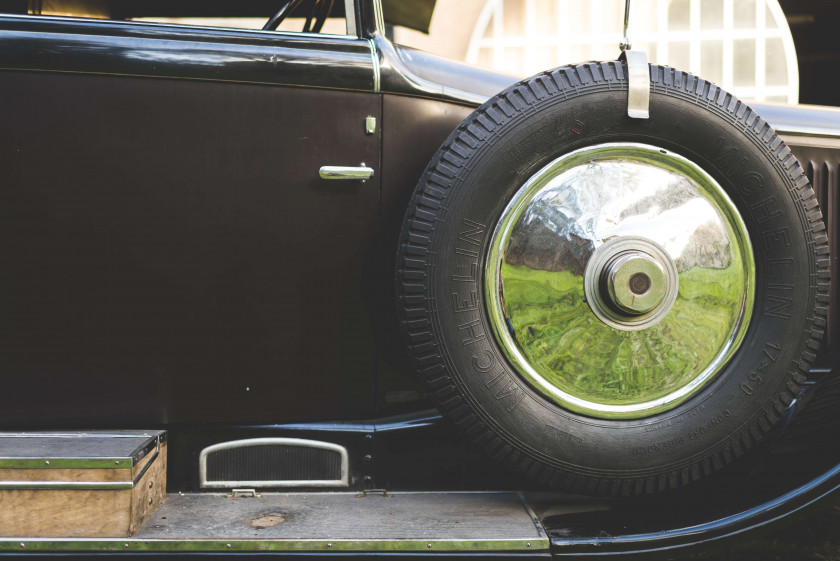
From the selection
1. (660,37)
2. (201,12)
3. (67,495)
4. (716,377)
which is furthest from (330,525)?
(660,37)

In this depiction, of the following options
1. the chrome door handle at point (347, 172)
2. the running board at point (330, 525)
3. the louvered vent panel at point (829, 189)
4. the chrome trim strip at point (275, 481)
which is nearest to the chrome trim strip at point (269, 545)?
the running board at point (330, 525)

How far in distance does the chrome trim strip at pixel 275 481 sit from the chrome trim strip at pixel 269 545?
0.84 ft

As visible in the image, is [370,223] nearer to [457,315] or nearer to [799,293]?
[457,315]

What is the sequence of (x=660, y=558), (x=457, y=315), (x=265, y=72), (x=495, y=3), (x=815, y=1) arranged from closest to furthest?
(x=660, y=558) < (x=457, y=315) < (x=265, y=72) < (x=495, y=3) < (x=815, y=1)

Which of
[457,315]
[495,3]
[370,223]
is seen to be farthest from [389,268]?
[495,3]

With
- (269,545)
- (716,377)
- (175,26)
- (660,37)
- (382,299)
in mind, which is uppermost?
(660,37)

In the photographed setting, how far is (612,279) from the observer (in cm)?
117

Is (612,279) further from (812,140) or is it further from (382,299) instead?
(812,140)

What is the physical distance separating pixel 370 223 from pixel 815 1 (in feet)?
5.35

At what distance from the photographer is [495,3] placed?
1.56 m

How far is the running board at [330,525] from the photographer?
1.07 m

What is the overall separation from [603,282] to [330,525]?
0.67 metres

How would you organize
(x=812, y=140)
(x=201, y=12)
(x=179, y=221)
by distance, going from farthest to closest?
1. (x=812, y=140)
2. (x=201, y=12)
3. (x=179, y=221)

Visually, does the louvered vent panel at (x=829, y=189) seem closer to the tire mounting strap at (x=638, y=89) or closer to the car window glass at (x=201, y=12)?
the tire mounting strap at (x=638, y=89)
